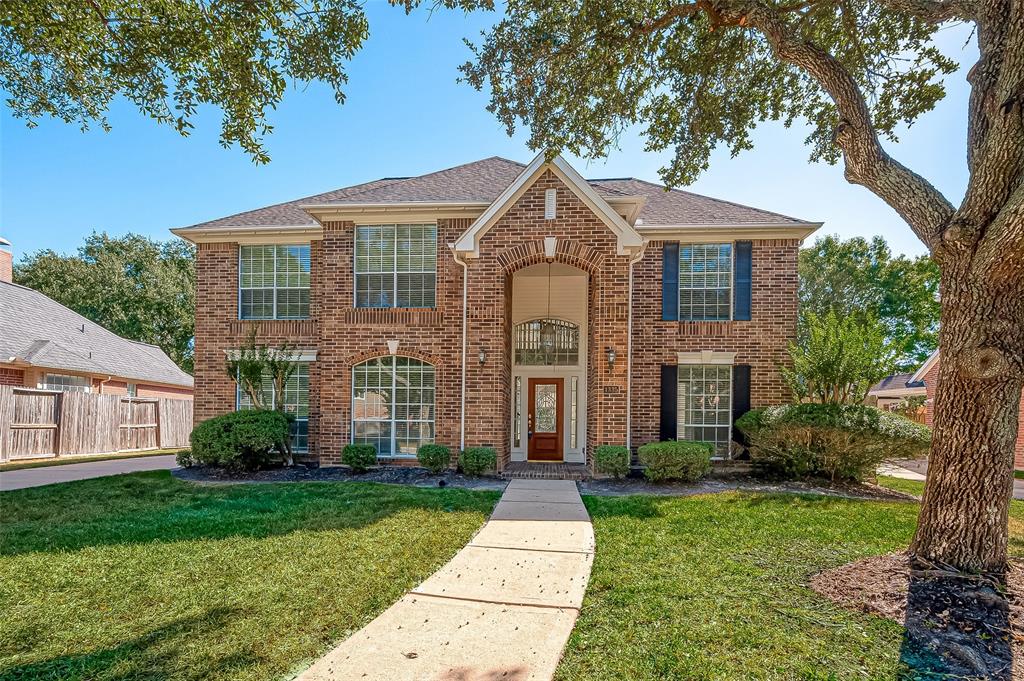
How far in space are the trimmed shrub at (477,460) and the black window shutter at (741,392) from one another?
5.53 meters

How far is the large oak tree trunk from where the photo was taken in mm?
4164

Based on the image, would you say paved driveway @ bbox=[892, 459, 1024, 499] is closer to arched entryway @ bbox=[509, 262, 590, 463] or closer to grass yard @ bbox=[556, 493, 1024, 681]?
grass yard @ bbox=[556, 493, 1024, 681]

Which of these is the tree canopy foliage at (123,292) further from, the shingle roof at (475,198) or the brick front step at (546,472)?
the brick front step at (546,472)

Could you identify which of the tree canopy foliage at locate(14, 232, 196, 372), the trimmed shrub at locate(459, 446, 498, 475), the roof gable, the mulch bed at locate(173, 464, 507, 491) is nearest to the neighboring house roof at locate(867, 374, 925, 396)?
the roof gable

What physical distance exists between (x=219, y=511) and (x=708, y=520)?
6.74 m

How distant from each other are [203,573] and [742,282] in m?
11.2

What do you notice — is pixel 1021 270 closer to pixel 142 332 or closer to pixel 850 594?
pixel 850 594

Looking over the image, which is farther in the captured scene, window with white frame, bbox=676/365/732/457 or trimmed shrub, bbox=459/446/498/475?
window with white frame, bbox=676/365/732/457

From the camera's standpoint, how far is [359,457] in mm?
10422

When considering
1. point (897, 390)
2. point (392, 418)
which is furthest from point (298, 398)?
point (897, 390)

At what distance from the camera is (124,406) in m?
16.5

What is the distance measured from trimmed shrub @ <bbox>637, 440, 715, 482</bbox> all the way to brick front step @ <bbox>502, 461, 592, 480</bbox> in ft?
4.11

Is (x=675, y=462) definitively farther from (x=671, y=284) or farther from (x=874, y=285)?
(x=874, y=285)

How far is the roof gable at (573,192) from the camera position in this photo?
397 inches
